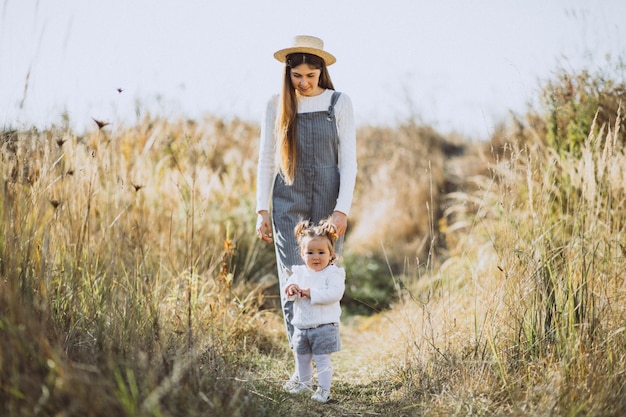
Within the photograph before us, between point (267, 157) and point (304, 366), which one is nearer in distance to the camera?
point (304, 366)

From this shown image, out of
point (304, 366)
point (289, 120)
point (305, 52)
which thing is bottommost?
point (304, 366)

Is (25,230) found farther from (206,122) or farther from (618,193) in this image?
(206,122)

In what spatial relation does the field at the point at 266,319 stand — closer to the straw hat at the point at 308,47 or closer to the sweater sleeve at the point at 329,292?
the sweater sleeve at the point at 329,292

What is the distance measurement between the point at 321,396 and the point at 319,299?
490mm

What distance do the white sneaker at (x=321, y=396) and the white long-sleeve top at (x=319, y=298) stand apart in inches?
12.6

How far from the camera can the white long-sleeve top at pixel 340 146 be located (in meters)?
3.42

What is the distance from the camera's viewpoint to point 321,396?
122 inches

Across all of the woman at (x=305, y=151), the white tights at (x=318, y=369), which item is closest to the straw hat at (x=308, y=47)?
the woman at (x=305, y=151)

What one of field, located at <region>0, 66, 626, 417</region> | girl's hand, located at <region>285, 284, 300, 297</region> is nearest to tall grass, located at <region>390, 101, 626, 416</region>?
field, located at <region>0, 66, 626, 417</region>

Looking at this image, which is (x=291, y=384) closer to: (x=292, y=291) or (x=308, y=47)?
(x=292, y=291)

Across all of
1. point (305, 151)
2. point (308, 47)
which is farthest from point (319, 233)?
point (308, 47)

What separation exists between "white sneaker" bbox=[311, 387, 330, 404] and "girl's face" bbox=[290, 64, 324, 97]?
5.27ft

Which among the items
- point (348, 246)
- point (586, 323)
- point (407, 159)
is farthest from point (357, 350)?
point (407, 159)

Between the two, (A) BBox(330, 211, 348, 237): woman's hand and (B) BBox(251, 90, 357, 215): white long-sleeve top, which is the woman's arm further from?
(A) BBox(330, 211, 348, 237): woman's hand
